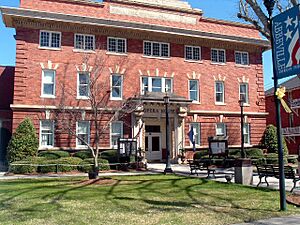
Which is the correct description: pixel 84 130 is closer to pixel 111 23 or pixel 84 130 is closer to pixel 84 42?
pixel 84 42

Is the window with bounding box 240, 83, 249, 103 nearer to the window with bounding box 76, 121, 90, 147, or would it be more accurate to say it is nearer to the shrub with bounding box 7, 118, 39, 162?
the window with bounding box 76, 121, 90, 147

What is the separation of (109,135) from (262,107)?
14799 mm

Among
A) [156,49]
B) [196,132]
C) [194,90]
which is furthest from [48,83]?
[196,132]

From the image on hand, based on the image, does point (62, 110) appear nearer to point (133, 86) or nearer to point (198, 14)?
point (133, 86)

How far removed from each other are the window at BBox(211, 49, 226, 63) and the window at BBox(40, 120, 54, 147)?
48.9 feet

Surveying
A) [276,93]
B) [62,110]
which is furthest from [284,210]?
[62,110]

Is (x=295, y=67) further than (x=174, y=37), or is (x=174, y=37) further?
(x=174, y=37)

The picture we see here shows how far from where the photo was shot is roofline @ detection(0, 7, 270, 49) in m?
23.0

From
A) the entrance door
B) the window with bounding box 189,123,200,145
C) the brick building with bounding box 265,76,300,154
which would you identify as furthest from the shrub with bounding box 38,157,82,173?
the brick building with bounding box 265,76,300,154

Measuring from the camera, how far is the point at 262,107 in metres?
30.8

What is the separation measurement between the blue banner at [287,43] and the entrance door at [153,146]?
19.2 m

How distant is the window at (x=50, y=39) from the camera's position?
24.3 m

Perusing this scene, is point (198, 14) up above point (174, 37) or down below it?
above

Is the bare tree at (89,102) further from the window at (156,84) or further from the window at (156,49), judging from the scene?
the window at (156,49)
